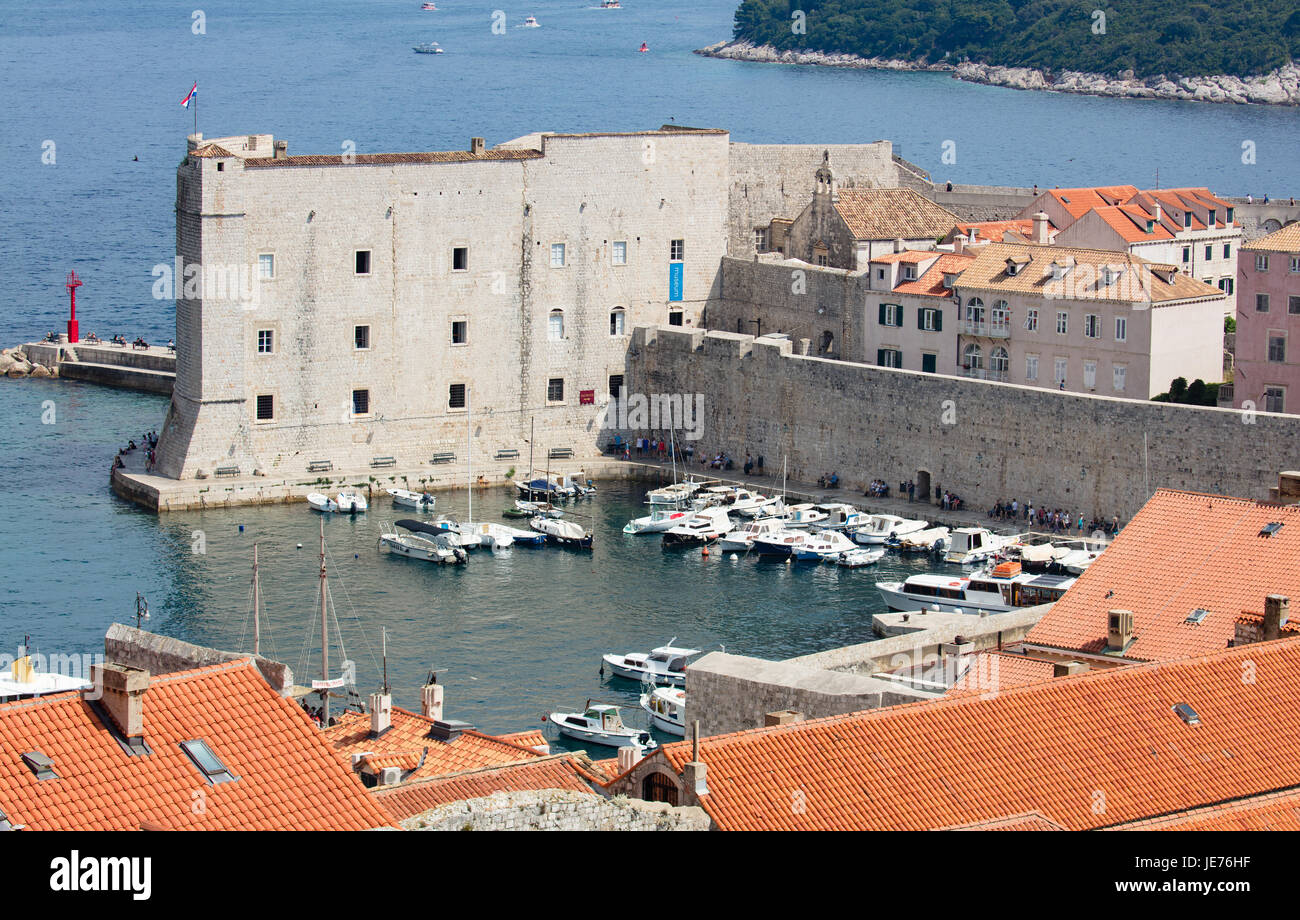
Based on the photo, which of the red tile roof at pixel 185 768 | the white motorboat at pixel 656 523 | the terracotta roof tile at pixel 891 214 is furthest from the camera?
the terracotta roof tile at pixel 891 214

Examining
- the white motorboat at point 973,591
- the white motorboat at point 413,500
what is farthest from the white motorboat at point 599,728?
→ the white motorboat at point 413,500

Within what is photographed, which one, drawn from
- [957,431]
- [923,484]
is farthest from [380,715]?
[923,484]

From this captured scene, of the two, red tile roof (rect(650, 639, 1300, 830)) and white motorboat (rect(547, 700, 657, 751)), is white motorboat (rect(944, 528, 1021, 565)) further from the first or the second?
red tile roof (rect(650, 639, 1300, 830))

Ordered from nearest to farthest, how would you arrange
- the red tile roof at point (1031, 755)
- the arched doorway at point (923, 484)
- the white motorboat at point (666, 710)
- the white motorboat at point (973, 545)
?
the red tile roof at point (1031, 755), the white motorboat at point (666, 710), the white motorboat at point (973, 545), the arched doorway at point (923, 484)

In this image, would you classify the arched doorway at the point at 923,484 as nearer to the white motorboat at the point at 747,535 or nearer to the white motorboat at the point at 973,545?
the white motorboat at the point at 973,545

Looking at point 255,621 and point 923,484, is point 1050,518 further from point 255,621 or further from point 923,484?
point 255,621
